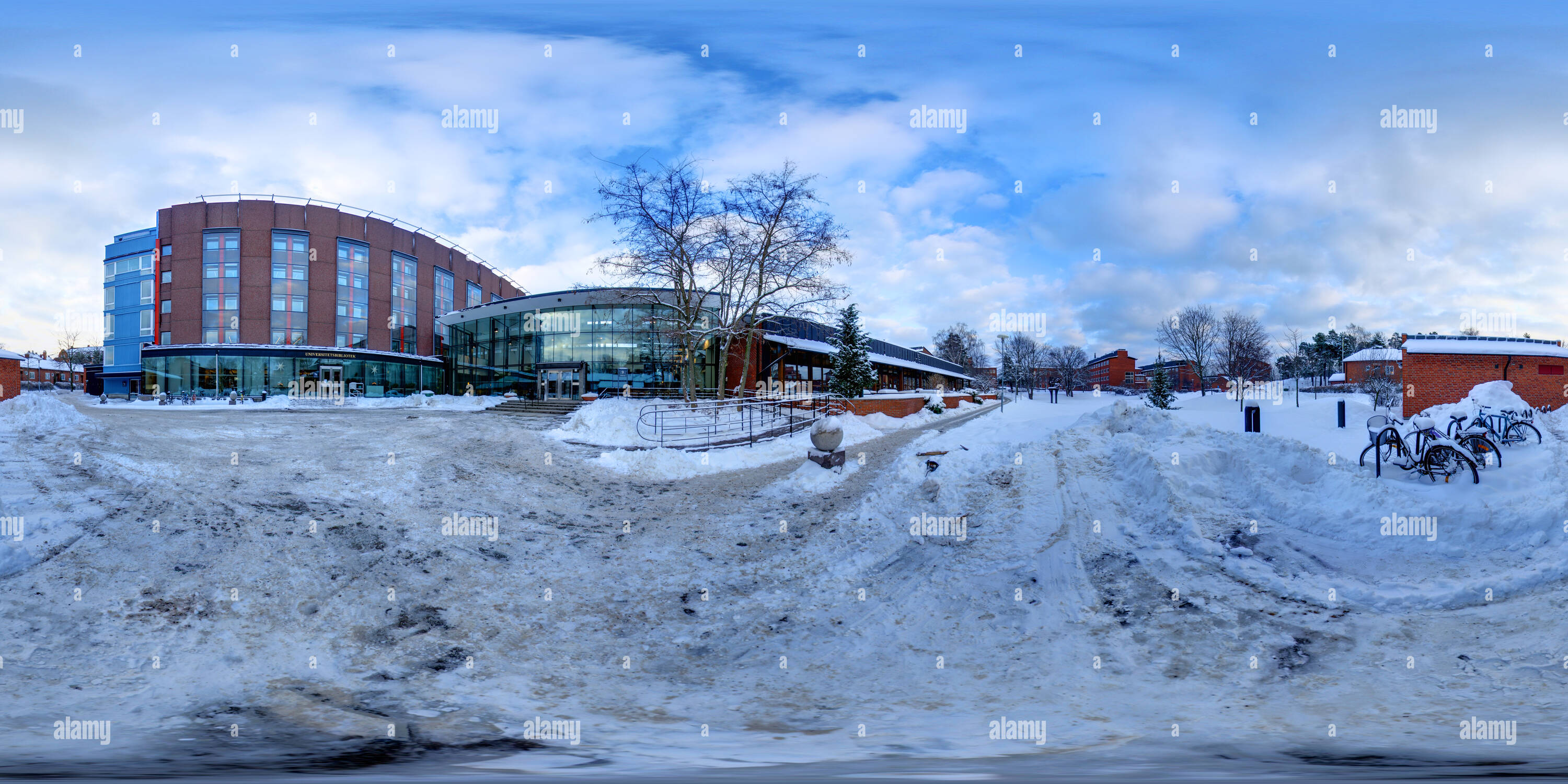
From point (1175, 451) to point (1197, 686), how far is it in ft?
20.2

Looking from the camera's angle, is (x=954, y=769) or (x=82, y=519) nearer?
(x=954, y=769)

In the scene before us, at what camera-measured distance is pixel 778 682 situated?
485 centimetres

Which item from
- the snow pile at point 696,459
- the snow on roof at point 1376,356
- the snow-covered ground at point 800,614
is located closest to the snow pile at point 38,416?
the snow-covered ground at point 800,614

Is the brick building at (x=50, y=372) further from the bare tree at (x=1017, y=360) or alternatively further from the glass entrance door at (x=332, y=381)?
the bare tree at (x=1017, y=360)

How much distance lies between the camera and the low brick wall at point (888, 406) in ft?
95.2

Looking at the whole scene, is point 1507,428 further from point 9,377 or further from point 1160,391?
point 9,377

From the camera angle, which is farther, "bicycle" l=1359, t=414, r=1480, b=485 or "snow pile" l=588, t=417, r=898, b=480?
"snow pile" l=588, t=417, r=898, b=480

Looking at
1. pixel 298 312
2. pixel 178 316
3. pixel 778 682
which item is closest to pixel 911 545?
pixel 778 682

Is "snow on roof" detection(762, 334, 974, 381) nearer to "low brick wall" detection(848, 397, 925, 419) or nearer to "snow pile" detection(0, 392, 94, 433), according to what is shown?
"low brick wall" detection(848, 397, 925, 419)

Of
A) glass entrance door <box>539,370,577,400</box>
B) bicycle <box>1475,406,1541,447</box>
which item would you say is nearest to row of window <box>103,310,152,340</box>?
glass entrance door <box>539,370,577,400</box>

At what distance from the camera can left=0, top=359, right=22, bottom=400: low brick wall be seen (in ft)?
71.1

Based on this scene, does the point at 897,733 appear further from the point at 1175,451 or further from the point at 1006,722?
the point at 1175,451

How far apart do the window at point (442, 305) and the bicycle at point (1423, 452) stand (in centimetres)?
6609

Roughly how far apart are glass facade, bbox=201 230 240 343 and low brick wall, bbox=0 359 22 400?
32.6m
